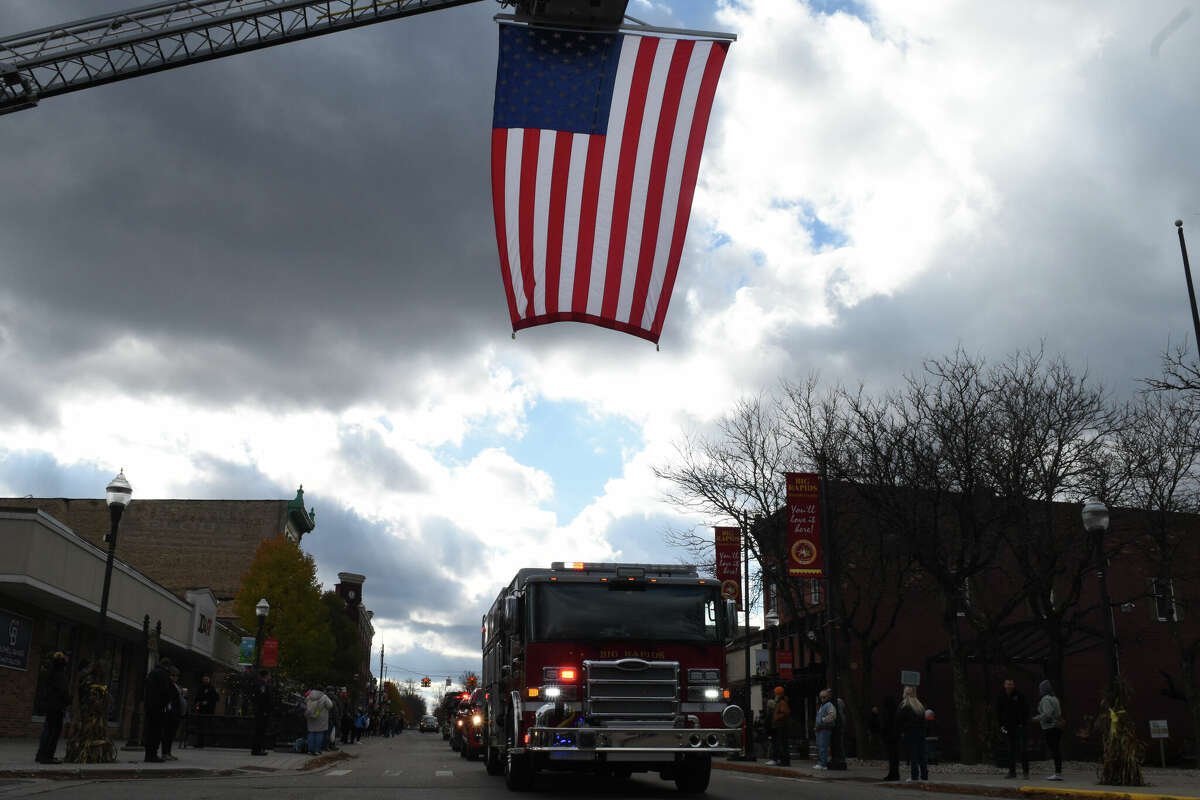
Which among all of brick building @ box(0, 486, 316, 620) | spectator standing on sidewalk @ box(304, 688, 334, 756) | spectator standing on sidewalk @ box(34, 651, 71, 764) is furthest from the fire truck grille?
brick building @ box(0, 486, 316, 620)

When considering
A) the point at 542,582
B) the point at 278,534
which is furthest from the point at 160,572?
the point at 542,582

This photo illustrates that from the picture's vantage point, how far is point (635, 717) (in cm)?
1412

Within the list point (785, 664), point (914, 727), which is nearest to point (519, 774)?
point (914, 727)

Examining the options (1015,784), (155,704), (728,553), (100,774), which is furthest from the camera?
(728,553)

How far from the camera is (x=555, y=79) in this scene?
15.2 metres

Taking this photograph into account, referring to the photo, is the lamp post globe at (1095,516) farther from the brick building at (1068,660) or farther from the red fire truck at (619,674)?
the brick building at (1068,660)

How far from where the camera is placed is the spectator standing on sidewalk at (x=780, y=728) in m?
26.7

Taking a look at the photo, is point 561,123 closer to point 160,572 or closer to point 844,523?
→ point 844,523

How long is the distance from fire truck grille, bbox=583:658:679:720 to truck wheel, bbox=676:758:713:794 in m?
1.20

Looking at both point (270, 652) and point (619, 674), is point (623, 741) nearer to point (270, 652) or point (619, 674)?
point (619, 674)

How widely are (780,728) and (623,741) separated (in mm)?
14833

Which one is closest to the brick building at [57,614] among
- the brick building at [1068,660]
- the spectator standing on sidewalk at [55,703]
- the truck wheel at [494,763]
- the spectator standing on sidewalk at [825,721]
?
the spectator standing on sidewalk at [55,703]

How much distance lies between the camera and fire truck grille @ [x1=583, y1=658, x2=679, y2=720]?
14.1 meters

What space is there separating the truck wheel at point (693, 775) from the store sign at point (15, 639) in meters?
19.3
